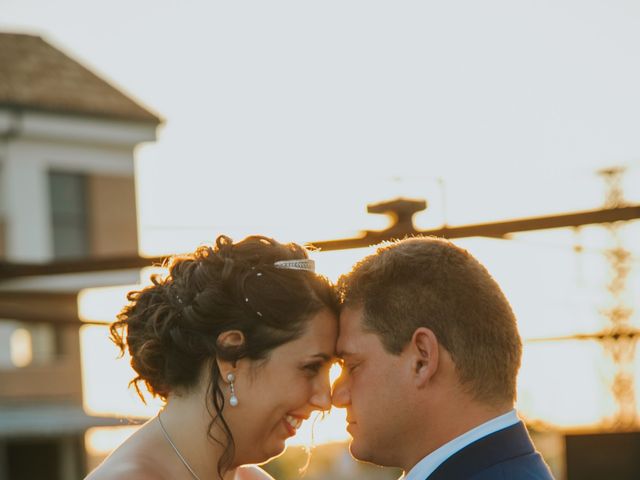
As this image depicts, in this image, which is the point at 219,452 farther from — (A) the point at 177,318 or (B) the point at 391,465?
(B) the point at 391,465

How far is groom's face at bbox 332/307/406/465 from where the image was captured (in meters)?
2.98

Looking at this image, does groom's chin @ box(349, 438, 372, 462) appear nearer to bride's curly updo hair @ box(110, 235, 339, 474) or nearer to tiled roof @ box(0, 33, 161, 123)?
bride's curly updo hair @ box(110, 235, 339, 474)

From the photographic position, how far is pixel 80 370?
26.1 m

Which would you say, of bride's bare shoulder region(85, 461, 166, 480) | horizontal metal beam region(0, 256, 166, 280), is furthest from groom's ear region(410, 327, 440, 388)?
horizontal metal beam region(0, 256, 166, 280)

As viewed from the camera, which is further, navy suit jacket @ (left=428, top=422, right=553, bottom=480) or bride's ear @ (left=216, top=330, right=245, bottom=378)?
bride's ear @ (left=216, top=330, right=245, bottom=378)

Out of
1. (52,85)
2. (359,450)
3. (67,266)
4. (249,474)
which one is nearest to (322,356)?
(359,450)

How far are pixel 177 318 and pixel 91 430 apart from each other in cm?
2360

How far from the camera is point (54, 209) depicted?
25.8 metres

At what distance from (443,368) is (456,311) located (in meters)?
0.13

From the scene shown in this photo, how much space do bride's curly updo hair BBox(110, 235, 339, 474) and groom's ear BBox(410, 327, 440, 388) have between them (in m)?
0.49

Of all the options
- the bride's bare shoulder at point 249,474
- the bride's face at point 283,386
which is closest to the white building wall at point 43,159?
the bride's bare shoulder at point 249,474

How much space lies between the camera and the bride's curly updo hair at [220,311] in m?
3.37

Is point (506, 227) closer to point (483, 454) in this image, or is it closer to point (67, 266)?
point (67, 266)

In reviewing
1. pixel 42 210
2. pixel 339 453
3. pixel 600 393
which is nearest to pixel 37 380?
pixel 42 210
